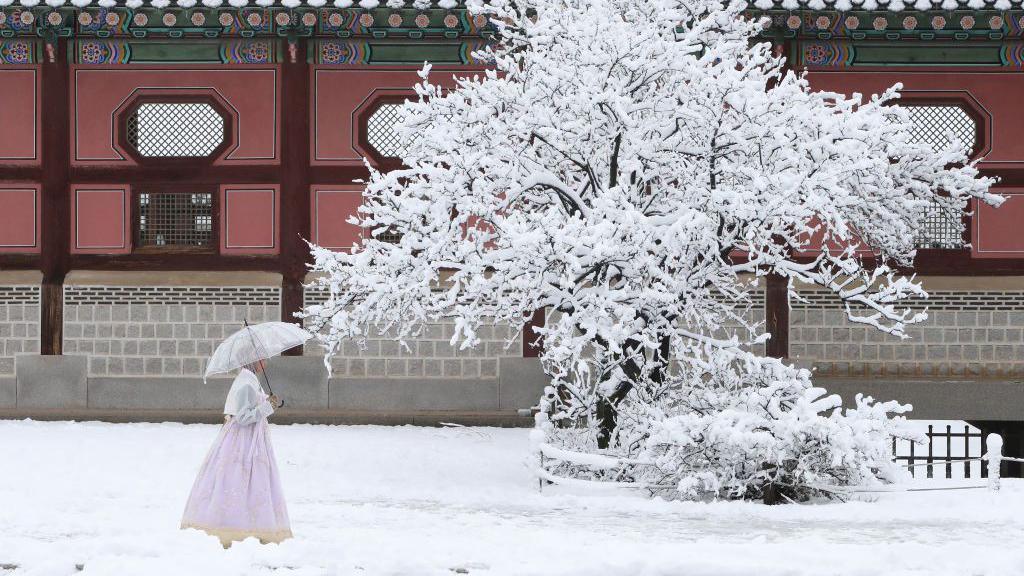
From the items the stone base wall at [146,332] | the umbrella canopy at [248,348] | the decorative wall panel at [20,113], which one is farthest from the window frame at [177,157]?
the umbrella canopy at [248,348]

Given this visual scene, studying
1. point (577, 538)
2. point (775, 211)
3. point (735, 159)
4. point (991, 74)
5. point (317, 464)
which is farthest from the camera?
point (991, 74)

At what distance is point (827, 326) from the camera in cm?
1689

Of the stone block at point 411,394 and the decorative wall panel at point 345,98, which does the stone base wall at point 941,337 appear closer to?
the stone block at point 411,394

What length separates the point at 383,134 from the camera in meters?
17.1

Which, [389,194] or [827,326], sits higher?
[389,194]

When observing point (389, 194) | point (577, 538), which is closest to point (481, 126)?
point (389, 194)

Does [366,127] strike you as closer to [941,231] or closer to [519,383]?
[519,383]

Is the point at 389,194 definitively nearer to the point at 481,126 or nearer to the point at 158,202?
the point at 481,126

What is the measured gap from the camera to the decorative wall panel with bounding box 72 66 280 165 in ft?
56.1

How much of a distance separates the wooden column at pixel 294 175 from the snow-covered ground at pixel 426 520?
77.2 inches

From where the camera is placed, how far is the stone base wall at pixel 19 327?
17.2 m

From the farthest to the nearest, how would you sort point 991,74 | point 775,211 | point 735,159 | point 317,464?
point 991,74
point 317,464
point 735,159
point 775,211

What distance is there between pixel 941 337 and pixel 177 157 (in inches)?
396

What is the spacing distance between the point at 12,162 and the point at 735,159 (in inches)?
387
